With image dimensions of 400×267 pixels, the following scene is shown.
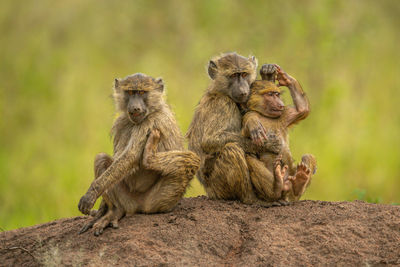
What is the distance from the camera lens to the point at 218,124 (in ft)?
22.9

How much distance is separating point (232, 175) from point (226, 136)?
1.59ft

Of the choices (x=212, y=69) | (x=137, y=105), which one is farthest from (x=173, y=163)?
(x=212, y=69)

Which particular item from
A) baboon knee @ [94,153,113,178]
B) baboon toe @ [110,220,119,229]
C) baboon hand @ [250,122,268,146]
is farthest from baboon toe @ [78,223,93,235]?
baboon hand @ [250,122,268,146]

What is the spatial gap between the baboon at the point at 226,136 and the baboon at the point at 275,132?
101 millimetres

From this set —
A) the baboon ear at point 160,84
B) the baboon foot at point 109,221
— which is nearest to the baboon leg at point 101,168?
the baboon foot at point 109,221

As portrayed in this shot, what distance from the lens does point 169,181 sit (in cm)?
639

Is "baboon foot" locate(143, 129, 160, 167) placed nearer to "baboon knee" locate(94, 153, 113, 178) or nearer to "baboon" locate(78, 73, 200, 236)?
"baboon" locate(78, 73, 200, 236)

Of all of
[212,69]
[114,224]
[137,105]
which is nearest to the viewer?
[114,224]

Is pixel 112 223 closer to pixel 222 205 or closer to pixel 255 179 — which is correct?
pixel 222 205

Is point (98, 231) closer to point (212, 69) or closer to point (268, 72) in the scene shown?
point (212, 69)

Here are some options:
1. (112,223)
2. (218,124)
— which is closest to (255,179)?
(218,124)

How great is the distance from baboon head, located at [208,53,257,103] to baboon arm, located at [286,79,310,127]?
1.79 ft

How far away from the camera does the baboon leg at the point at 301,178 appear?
672 centimetres

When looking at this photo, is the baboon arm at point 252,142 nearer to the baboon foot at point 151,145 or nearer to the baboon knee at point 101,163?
the baboon foot at point 151,145
